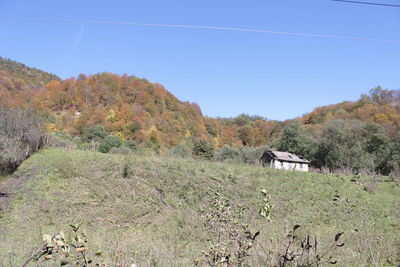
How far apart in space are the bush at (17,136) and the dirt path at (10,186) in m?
0.82

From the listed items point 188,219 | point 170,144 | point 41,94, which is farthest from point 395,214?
point 41,94

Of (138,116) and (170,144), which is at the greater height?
(138,116)

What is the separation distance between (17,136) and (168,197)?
9.04 meters

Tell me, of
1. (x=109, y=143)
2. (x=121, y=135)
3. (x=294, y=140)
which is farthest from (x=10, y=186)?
(x=121, y=135)

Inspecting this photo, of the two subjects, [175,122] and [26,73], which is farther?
[175,122]

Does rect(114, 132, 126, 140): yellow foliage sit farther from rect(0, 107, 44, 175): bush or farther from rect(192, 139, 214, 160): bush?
rect(0, 107, 44, 175): bush

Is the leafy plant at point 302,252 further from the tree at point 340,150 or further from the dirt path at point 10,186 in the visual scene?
the tree at point 340,150

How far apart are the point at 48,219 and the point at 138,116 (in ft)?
149

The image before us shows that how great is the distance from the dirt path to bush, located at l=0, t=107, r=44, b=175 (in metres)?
0.82

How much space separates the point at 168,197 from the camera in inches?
513

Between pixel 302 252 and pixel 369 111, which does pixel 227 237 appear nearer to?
pixel 302 252

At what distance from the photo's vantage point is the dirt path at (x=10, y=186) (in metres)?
11.5

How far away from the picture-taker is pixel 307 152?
119 ft

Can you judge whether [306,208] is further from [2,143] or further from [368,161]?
[368,161]
